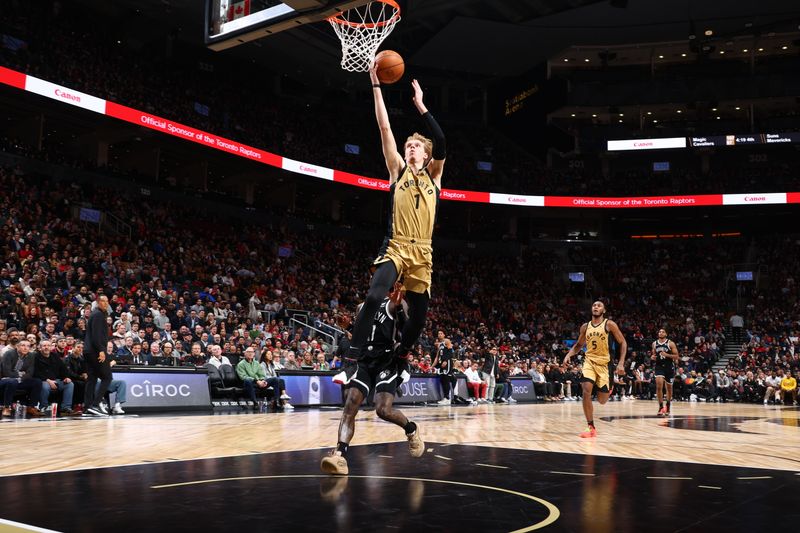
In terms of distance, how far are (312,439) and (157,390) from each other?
6.68m

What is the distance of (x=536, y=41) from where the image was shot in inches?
1491

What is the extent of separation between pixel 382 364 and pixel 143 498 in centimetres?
206

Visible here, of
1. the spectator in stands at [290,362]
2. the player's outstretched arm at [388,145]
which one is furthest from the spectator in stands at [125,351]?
the player's outstretched arm at [388,145]

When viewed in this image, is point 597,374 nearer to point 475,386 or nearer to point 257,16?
point 257,16

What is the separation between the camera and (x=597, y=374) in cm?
1040

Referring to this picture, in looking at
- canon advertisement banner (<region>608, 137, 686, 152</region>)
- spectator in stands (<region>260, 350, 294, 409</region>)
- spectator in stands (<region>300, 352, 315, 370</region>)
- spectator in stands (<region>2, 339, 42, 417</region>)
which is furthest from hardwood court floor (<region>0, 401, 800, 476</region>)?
canon advertisement banner (<region>608, 137, 686, 152</region>)

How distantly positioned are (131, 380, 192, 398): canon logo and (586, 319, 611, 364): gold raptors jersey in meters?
8.42

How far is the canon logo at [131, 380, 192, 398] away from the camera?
13.8 meters

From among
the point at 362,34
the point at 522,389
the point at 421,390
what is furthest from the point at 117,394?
the point at 522,389

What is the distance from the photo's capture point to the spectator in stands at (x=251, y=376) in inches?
616

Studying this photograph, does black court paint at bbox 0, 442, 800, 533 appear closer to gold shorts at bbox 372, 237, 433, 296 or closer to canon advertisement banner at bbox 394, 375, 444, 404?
gold shorts at bbox 372, 237, 433, 296

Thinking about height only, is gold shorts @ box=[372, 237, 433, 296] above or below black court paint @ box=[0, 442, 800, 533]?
above

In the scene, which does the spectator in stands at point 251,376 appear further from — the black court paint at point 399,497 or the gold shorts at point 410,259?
the gold shorts at point 410,259

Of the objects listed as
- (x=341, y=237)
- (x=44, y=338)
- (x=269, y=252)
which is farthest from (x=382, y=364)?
(x=341, y=237)
